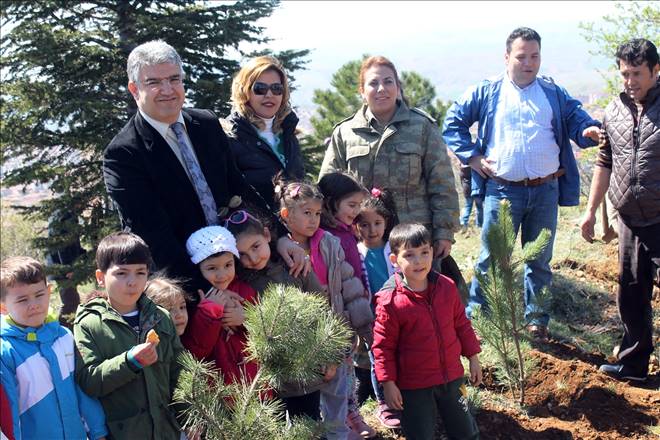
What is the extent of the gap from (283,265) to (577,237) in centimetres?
589

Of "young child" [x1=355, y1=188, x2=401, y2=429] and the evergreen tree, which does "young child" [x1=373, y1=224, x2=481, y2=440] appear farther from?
the evergreen tree

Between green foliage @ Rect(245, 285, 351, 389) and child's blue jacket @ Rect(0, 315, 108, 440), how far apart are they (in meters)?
0.80

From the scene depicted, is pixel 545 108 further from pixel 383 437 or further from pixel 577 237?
pixel 577 237

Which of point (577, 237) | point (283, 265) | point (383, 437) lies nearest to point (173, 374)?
point (283, 265)

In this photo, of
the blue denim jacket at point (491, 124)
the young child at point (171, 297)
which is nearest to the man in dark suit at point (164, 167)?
the young child at point (171, 297)

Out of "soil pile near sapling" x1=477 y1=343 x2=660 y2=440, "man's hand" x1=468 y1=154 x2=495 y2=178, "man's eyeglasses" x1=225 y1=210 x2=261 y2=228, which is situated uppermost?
"man's eyeglasses" x1=225 y1=210 x2=261 y2=228

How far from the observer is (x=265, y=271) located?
3.00 m

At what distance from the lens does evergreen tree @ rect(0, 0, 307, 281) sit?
8.70 meters

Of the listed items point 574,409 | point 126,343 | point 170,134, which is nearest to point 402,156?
point 170,134

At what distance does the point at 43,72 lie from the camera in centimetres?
897

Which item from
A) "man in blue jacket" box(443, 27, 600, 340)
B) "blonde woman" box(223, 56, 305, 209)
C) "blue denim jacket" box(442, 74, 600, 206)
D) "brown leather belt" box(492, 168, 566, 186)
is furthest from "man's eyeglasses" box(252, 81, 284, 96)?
"brown leather belt" box(492, 168, 566, 186)

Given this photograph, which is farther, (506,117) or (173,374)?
(506,117)

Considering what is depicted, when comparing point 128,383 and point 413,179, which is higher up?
point 413,179

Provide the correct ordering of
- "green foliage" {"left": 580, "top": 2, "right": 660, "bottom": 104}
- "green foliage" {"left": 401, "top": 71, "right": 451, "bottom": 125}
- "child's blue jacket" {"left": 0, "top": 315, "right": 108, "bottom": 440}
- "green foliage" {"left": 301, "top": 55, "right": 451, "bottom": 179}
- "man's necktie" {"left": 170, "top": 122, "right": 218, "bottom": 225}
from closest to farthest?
"child's blue jacket" {"left": 0, "top": 315, "right": 108, "bottom": 440}
"man's necktie" {"left": 170, "top": 122, "right": 218, "bottom": 225}
"green foliage" {"left": 580, "top": 2, "right": 660, "bottom": 104}
"green foliage" {"left": 301, "top": 55, "right": 451, "bottom": 179}
"green foliage" {"left": 401, "top": 71, "right": 451, "bottom": 125}
